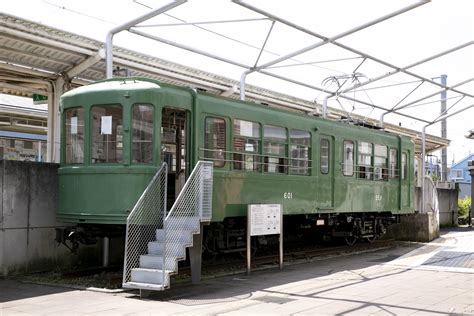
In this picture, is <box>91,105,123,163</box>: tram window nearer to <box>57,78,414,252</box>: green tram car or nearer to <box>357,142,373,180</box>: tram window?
<box>57,78,414,252</box>: green tram car

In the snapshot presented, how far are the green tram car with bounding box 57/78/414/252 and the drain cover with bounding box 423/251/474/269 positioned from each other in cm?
259

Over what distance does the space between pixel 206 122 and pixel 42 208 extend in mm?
3668

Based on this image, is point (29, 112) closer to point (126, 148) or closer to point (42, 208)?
point (42, 208)

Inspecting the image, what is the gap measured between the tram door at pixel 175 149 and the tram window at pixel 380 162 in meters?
7.64

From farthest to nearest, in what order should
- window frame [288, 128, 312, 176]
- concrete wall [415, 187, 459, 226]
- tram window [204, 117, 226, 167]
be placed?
concrete wall [415, 187, 459, 226] → window frame [288, 128, 312, 176] → tram window [204, 117, 226, 167]

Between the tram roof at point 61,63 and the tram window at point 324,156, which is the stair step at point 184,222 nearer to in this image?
the tram roof at point 61,63

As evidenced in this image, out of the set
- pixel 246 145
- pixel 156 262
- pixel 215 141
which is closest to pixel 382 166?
pixel 246 145

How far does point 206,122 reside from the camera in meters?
11.0

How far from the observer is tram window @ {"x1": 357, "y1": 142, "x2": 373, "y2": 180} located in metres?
16.0

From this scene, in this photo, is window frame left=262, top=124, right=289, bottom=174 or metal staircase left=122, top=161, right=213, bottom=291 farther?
window frame left=262, top=124, right=289, bottom=174

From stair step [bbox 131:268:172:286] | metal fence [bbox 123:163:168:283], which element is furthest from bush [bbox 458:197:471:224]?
stair step [bbox 131:268:172:286]

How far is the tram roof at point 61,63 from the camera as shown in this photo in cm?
1175

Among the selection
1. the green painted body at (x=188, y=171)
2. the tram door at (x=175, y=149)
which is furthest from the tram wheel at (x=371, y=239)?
the tram door at (x=175, y=149)

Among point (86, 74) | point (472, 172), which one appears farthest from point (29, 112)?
point (472, 172)
